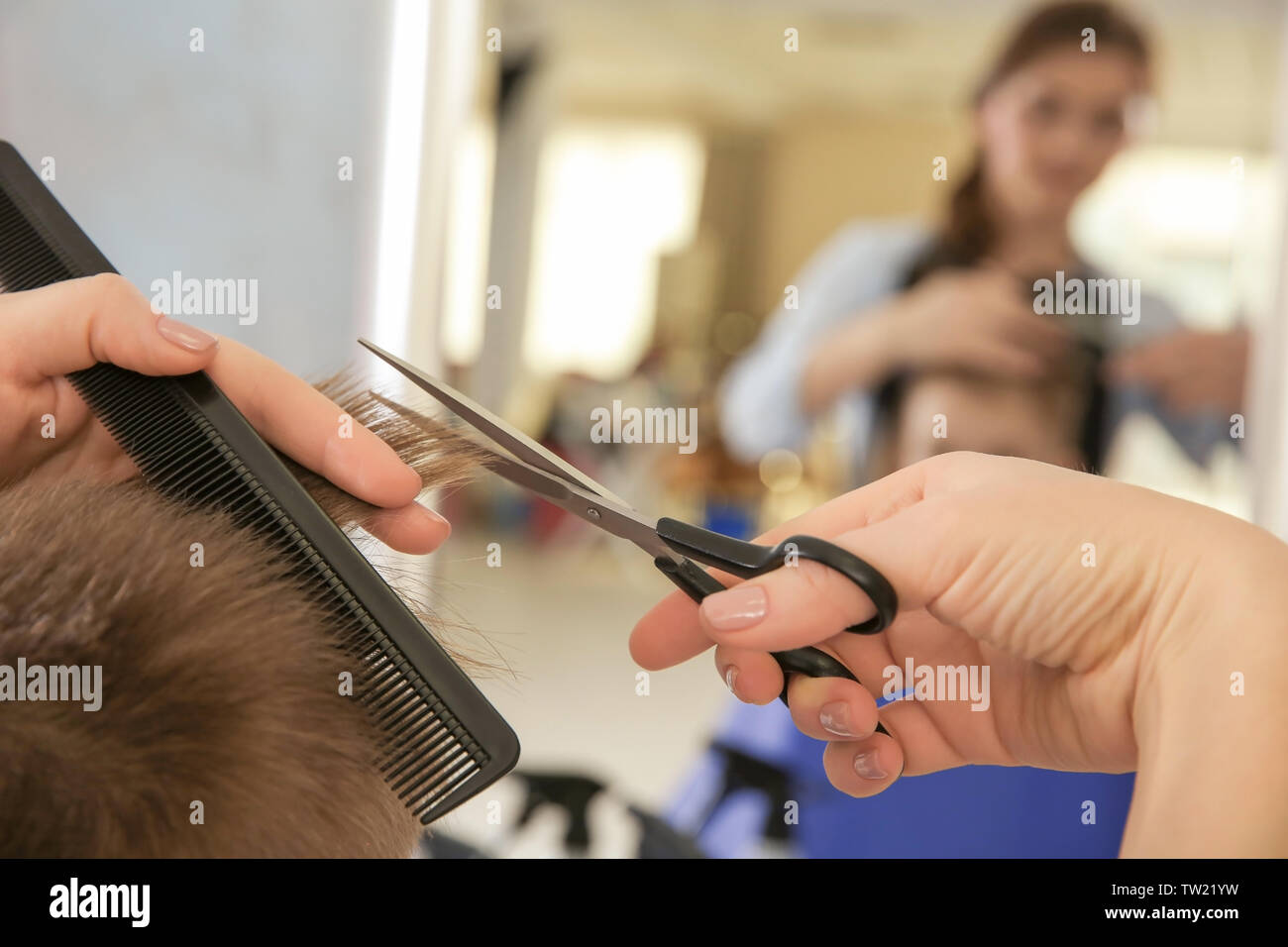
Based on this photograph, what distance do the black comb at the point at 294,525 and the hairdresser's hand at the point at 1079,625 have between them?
14cm

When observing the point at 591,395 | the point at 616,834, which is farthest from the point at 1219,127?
the point at 616,834

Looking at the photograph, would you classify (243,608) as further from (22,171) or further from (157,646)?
(22,171)

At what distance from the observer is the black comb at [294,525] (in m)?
0.38

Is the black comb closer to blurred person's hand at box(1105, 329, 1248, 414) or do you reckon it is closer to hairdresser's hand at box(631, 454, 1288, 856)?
hairdresser's hand at box(631, 454, 1288, 856)

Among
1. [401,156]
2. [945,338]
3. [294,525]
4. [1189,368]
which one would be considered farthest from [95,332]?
[1189,368]

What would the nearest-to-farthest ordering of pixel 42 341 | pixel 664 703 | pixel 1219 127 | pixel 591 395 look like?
pixel 42 341 → pixel 664 703 → pixel 1219 127 → pixel 591 395

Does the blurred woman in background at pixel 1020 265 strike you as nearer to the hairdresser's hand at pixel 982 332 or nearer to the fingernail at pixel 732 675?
the hairdresser's hand at pixel 982 332

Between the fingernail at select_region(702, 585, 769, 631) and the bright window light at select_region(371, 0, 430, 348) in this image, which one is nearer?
the fingernail at select_region(702, 585, 769, 631)

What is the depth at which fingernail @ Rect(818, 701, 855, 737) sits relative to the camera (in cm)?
49

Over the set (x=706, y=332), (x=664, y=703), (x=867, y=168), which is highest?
(x=867, y=168)

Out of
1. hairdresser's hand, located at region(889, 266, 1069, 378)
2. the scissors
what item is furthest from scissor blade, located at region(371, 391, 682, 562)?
hairdresser's hand, located at region(889, 266, 1069, 378)

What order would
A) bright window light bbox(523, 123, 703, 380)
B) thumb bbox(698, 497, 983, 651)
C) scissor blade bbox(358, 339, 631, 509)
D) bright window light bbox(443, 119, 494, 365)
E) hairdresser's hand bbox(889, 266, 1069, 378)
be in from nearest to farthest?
1. thumb bbox(698, 497, 983, 651)
2. scissor blade bbox(358, 339, 631, 509)
3. hairdresser's hand bbox(889, 266, 1069, 378)
4. bright window light bbox(443, 119, 494, 365)
5. bright window light bbox(523, 123, 703, 380)

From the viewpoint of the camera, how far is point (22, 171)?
535mm
